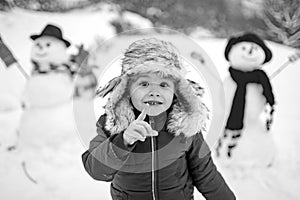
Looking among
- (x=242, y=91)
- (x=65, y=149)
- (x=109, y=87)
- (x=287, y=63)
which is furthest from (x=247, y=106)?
(x=109, y=87)

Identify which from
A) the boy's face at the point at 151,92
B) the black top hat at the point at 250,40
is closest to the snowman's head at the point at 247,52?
the black top hat at the point at 250,40

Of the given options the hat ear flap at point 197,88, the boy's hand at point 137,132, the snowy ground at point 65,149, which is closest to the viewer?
the boy's hand at point 137,132

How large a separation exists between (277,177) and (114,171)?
0.66 meters

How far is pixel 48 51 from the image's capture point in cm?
119

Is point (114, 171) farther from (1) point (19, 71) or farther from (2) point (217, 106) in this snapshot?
(1) point (19, 71)

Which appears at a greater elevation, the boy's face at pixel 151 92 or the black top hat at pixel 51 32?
the boy's face at pixel 151 92

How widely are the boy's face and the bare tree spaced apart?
63 cm

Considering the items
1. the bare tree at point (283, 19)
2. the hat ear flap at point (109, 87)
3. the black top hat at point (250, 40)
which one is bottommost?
the hat ear flap at point (109, 87)

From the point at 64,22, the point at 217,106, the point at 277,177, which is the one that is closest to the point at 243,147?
the point at 277,177

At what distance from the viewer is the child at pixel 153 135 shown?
681 mm

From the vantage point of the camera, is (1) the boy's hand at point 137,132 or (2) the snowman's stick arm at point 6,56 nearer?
(1) the boy's hand at point 137,132

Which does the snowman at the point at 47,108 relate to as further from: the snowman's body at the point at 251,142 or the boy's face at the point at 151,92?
the boy's face at the point at 151,92

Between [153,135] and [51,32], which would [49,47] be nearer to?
[51,32]

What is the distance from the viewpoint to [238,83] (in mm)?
1209
